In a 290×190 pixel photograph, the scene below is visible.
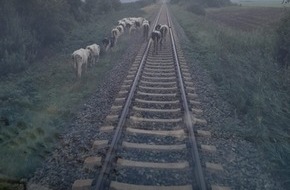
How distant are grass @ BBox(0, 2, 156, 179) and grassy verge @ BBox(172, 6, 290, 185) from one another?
3927 mm

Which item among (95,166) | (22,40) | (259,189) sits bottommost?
(259,189)

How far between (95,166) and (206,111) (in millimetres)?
3933

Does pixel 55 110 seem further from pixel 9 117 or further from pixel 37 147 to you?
pixel 37 147

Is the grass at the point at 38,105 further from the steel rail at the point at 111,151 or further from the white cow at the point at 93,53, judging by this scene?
the steel rail at the point at 111,151

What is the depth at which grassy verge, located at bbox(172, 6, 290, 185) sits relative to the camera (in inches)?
308

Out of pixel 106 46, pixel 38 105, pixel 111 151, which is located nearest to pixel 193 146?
pixel 111 151

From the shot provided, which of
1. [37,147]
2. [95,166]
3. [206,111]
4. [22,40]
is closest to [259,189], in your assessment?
[95,166]

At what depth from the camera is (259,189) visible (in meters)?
6.06

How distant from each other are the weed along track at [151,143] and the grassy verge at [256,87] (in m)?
1.17

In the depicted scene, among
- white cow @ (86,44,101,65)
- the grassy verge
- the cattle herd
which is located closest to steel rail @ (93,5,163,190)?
the grassy verge

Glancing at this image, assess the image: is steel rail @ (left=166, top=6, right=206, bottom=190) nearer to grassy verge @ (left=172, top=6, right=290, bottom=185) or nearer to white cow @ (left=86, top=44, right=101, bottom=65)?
grassy verge @ (left=172, top=6, right=290, bottom=185)

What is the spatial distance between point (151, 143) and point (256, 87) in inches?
190

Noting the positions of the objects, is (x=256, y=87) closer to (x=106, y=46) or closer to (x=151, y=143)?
(x=151, y=143)

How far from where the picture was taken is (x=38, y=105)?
9727 millimetres
